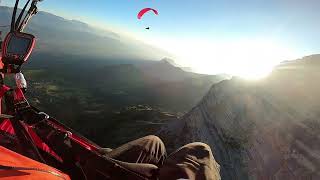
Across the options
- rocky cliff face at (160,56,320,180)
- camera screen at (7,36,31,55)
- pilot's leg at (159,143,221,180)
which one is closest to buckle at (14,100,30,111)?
camera screen at (7,36,31,55)

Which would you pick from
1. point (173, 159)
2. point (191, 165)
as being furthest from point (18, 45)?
point (191, 165)

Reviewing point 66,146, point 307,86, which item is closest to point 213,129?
point 307,86

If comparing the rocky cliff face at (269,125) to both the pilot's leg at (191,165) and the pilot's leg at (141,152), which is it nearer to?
the pilot's leg at (141,152)

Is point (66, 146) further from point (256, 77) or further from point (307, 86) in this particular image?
point (256, 77)

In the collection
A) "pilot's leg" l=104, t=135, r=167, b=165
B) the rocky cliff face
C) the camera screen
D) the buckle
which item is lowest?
the rocky cliff face

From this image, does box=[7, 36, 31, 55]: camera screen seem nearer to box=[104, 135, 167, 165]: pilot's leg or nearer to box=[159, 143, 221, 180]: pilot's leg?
box=[104, 135, 167, 165]: pilot's leg

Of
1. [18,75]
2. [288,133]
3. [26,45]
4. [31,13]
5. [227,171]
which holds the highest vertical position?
[31,13]

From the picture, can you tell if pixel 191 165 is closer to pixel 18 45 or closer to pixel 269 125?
pixel 18 45

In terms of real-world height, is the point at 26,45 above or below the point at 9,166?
above

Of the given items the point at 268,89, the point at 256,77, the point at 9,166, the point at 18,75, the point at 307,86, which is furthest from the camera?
the point at 256,77
